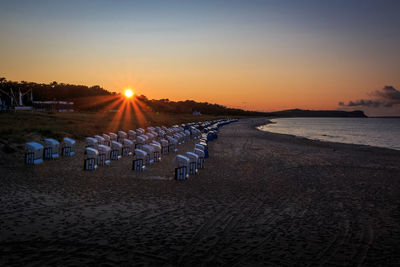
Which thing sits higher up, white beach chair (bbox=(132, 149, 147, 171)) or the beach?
white beach chair (bbox=(132, 149, 147, 171))

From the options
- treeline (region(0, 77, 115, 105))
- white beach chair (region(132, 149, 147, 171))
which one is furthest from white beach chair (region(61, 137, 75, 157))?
treeline (region(0, 77, 115, 105))

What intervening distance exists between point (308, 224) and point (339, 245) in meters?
1.38

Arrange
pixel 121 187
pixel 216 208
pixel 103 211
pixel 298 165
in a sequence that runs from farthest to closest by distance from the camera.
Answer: pixel 298 165 < pixel 121 187 < pixel 216 208 < pixel 103 211

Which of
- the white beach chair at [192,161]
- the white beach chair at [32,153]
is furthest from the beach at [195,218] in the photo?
the white beach chair at [32,153]

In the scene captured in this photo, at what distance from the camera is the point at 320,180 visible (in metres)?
14.2

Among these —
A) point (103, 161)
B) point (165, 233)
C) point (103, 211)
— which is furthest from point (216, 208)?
point (103, 161)

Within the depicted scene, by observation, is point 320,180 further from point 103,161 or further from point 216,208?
point 103,161

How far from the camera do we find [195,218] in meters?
8.48

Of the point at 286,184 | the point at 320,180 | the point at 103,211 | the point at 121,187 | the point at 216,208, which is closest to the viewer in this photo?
the point at 103,211

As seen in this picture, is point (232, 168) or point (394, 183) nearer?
point (394, 183)

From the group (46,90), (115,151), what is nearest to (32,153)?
(115,151)

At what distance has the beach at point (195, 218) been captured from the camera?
617 centimetres

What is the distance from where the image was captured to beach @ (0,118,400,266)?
6.17 meters

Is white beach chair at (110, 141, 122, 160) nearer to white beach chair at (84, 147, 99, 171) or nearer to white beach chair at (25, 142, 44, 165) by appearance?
white beach chair at (84, 147, 99, 171)
